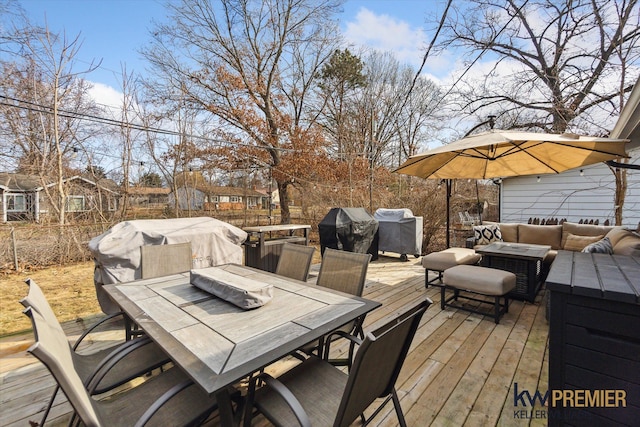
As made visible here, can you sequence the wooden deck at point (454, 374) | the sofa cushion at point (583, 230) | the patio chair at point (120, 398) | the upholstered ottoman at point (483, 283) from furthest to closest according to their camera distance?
1. the sofa cushion at point (583, 230)
2. the upholstered ottoman at point (483, 283)
3. the wooden deck at point (454, 374)
4. the patio chair at point (120, 398)

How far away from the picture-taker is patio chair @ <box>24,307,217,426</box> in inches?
35.8

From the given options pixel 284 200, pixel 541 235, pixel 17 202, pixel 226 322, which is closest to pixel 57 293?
pixel 17 202

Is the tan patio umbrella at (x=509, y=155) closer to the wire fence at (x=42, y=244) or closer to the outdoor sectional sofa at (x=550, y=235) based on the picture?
the outdoor sectional sofa at (x=550, y=235)

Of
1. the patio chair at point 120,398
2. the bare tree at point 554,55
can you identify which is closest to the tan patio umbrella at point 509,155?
the bare tree at point 554,55

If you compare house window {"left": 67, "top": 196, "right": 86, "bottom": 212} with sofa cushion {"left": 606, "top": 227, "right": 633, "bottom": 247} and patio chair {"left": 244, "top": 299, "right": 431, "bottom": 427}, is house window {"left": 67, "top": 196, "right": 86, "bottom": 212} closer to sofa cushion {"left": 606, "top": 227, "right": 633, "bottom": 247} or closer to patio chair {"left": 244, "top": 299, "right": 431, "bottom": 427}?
patio chair {"left": 244, "top": 299, "right": 431, "bottom": 427}

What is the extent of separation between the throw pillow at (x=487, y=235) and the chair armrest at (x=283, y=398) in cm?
561

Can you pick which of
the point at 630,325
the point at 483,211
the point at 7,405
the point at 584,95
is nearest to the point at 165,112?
the point at 7,405

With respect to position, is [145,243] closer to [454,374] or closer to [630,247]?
[454,374]

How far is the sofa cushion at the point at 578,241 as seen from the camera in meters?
4.65

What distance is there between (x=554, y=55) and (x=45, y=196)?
1252cm

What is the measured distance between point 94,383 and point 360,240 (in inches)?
191

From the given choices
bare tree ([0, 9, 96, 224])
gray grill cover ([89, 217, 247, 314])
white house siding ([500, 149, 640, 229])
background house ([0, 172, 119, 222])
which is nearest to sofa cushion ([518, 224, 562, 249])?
white house siding ([500, 149, 640, 229])

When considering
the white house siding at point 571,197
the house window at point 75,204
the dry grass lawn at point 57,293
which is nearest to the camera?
the dry grass lawn at point 57,293

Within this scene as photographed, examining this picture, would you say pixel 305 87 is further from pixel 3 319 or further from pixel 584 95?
pixel 3 319
